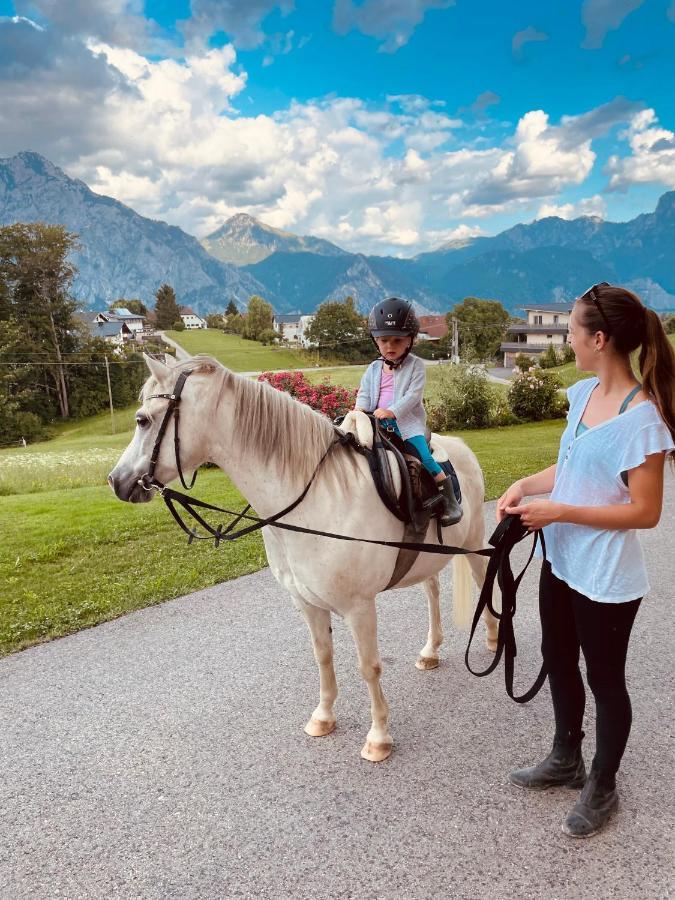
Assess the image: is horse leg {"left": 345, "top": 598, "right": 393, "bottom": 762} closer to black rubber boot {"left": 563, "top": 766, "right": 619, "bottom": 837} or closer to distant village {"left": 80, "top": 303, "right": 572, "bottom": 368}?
black rubber boot {"left": 563, "top": 766, "right": 619, "bottom": 837}

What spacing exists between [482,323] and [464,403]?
55.9 metres

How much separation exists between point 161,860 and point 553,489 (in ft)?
8.46

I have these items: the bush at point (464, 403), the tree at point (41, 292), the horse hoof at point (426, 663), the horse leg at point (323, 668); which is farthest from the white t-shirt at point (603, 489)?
the tree at point (41, 292)

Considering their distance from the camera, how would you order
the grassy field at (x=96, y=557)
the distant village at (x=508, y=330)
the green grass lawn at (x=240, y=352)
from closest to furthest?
1. the grassy field at (x=96, y=557)
2. the green grass lawn at (x=240, y=352)
3. the distant village at (x=508, y=330)

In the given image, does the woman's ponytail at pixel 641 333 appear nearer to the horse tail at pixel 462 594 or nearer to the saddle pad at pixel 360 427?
the saddle pad at pixel 360 427

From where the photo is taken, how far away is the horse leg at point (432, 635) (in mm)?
4168

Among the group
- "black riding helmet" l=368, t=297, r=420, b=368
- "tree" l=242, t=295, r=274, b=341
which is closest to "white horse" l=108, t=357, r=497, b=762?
"black riding helmet" l=368, t=297, r=420, b=368

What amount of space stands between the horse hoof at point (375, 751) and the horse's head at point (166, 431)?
2.00 m

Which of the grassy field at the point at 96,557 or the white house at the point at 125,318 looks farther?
the white house at the point at 125,318

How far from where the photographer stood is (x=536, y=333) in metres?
73.9

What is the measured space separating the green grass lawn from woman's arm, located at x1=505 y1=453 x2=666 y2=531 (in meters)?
49.0

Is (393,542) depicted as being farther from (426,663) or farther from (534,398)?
(534,398)

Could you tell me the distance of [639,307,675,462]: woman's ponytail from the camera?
2.09 metres

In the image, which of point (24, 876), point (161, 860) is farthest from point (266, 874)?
point (24, 876)
